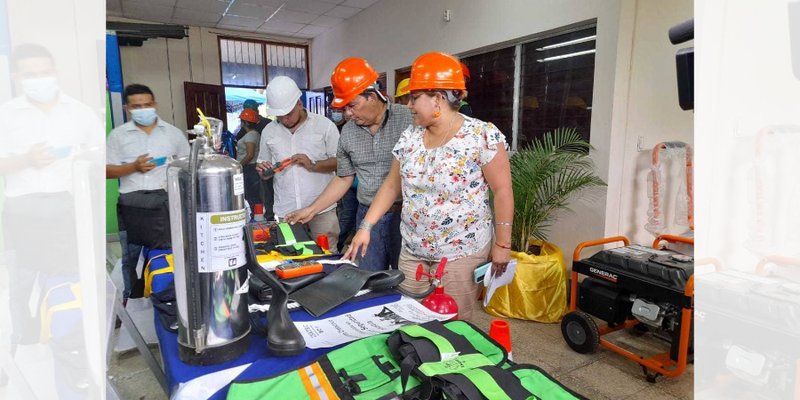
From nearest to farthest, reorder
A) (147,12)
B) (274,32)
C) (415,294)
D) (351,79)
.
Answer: (415,294) < (351,79) < (147,12) < (274,32)

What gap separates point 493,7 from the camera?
3979 mm

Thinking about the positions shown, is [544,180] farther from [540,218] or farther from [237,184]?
[237,184]

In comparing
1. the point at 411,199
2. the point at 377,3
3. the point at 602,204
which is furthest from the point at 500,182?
the point at 377,3

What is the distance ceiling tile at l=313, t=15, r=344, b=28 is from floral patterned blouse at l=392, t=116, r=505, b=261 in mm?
5851

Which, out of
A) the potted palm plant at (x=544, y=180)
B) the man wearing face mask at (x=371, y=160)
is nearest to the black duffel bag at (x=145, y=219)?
the man wearing face mask at (x=371, y=160)

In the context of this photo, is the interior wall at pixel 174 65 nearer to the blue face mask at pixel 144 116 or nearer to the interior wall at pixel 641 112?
the blue face mask at pixel 144 116

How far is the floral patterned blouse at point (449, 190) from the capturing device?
156 cm

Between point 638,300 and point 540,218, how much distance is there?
3.14 feet

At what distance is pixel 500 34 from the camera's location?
3.92 m

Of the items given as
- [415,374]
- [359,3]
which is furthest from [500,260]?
[359,3]

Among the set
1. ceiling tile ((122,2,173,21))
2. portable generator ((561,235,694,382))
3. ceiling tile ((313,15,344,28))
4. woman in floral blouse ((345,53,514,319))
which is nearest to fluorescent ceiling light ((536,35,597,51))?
portable generator ((561,235,694,382))

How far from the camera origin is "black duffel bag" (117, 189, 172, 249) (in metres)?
1.78
